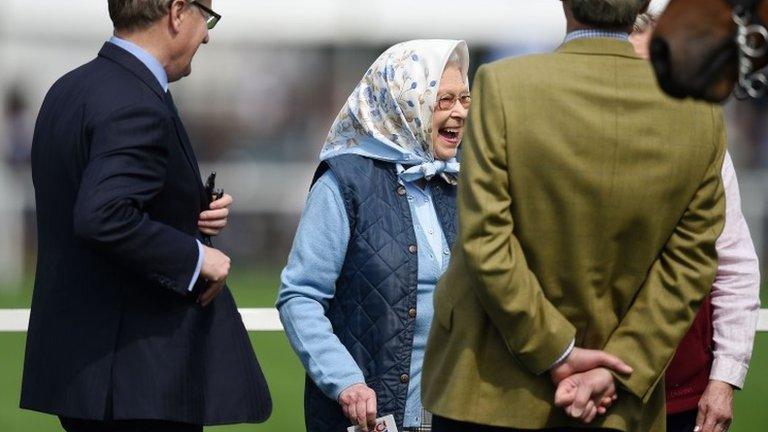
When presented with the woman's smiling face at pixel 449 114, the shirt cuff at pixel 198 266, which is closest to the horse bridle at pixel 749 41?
the shirt cuff at pixel 198 266

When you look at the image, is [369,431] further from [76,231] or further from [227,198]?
[76,231]

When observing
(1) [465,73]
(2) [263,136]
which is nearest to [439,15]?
(2) [263,136]

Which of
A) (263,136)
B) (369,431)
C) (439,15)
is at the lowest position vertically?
(263,136)

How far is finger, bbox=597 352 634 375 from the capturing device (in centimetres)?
313

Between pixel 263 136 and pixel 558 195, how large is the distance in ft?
38.8

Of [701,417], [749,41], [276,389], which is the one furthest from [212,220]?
[276,389]

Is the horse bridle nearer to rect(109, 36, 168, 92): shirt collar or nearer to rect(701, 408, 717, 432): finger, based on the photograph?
rect(701, 408, 717, 432): finger

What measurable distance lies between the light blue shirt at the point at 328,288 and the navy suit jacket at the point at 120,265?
260 millimetres

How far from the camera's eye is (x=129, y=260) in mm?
3436

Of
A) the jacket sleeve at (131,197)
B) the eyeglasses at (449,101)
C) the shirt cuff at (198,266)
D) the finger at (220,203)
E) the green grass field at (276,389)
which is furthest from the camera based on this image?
the green grass field at (276,389)

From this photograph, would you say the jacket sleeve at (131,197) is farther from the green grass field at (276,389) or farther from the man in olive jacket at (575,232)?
the green grass field at (276,389)

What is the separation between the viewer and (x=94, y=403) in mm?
3504

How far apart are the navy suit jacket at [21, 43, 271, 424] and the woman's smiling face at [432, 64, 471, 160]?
732 mm

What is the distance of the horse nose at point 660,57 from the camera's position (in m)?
2.30
